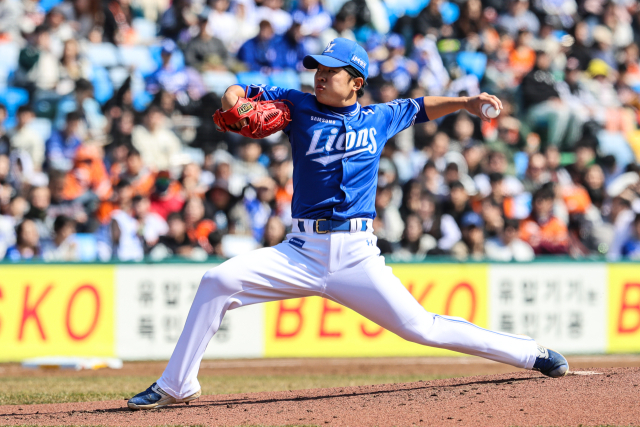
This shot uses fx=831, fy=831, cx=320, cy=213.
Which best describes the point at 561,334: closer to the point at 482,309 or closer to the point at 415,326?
the point at 482,309

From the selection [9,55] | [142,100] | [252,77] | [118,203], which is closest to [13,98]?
[9,55]

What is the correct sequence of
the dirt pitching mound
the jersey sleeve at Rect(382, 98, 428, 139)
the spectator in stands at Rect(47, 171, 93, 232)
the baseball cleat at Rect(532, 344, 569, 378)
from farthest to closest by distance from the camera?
the spectator in stands at Rect(47, 171, 93, 232), the baseball cleat at Rect(532, 344, 569, 378), the jersey sleeve at Rect(382, 98, 428, 139), the dirt pitching mound

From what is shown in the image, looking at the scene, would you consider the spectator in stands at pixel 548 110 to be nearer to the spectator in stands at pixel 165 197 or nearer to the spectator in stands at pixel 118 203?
the spectator in stands at pixel 165 197

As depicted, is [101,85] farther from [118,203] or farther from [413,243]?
[413,243]

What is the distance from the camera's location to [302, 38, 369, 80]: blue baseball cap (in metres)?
4.94

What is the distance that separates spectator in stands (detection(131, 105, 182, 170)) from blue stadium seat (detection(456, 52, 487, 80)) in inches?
212

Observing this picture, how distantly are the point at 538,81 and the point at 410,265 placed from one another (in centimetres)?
534

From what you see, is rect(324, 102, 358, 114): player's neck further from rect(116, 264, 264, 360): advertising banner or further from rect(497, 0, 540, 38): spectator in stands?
rect(497, 0, 540, 38): spectator in stands

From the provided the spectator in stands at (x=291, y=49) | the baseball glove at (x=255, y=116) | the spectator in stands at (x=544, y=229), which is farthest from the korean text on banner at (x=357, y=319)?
the baseball glove at (x=255, y=116)

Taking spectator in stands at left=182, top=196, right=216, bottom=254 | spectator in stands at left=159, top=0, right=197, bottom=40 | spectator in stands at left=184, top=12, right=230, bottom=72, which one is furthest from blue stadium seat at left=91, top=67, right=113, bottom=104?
→ spectator in stands at left=182, top=196, right=216, bottom=254

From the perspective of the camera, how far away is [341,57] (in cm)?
498

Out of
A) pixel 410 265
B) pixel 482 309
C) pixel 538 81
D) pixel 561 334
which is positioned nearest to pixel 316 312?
pixel 410 265

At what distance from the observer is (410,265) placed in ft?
34.2

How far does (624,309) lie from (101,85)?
815cm
